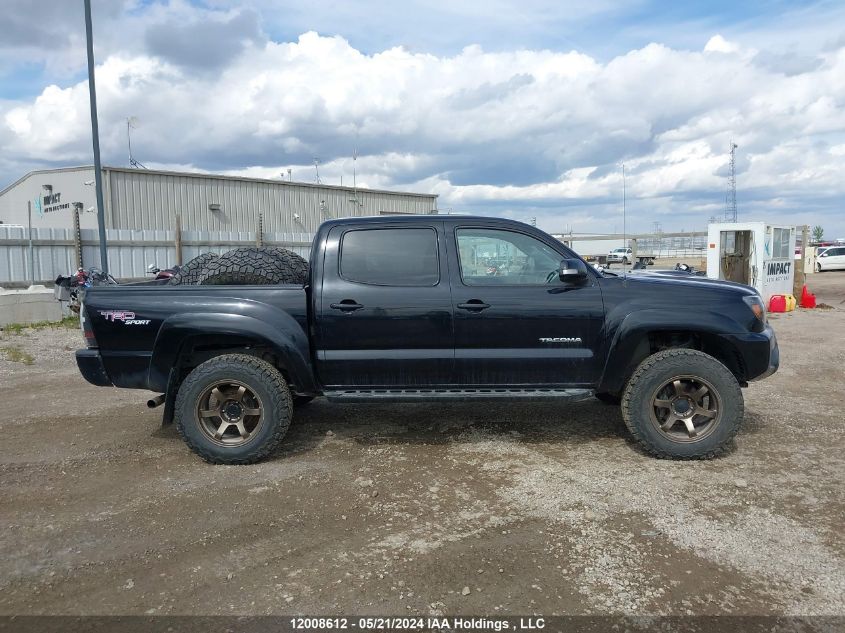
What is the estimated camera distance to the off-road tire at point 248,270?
4824 mm

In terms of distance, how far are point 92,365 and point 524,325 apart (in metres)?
3.19

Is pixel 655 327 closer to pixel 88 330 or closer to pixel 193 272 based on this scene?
pixel 193 272

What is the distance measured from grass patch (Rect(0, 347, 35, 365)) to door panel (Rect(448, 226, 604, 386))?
7.20 meters

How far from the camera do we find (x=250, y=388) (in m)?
4.54

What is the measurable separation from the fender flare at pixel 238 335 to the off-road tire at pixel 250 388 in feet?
0.54

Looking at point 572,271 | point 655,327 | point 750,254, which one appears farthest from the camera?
point 750,254

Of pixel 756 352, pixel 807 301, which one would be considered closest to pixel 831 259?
pixel 807 301

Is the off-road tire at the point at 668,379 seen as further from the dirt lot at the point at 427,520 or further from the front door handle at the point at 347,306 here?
the front door handle at the point at 347,306

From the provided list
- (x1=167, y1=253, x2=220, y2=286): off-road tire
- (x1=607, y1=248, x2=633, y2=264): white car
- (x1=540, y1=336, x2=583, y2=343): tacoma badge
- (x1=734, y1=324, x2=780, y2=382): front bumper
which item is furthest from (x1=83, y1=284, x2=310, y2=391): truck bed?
(x1=607, y1=248, x2=633, y2=264): white car

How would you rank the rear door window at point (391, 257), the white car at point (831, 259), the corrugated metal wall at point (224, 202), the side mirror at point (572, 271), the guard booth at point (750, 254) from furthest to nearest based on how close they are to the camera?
the white car at point (831, 259)
the corrugated metal wall at point (224, 202)
the guard booth at point (750, 254)
the rear door window at point (391, 257)
the side mirror at point (572, 271)

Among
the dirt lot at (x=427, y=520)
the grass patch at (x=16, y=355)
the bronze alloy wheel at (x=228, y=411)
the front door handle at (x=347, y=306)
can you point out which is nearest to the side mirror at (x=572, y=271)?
the dirt lot at (x=427, y=520)

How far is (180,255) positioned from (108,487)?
11147mm

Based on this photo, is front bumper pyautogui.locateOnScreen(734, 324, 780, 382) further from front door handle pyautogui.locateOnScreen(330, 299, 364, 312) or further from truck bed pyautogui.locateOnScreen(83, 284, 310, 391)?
truck bed pyautogui.locateOnScreen(83, 284, 310, 391)

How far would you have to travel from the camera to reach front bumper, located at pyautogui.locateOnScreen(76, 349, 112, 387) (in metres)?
4.64
